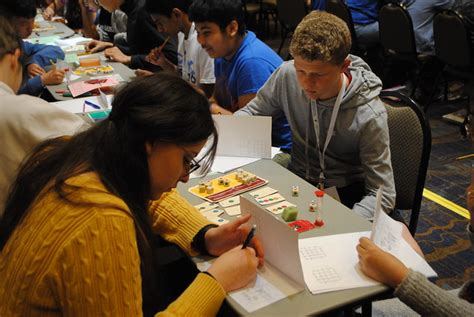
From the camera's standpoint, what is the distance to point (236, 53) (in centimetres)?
248

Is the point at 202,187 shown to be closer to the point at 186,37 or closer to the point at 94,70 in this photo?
the point at 186,37

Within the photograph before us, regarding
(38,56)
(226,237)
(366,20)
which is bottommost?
(366,20)

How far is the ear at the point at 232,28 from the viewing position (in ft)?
7.97

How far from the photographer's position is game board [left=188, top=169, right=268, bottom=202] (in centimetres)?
170

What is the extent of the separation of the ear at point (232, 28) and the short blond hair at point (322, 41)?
2.29 feet

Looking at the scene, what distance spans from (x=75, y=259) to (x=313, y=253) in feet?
2.20

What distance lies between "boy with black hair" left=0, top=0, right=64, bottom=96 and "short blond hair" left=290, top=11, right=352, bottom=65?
5.34 ft

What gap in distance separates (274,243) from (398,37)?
3.31m

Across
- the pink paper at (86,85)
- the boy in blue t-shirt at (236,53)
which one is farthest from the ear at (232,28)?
the pink paper at (86,85)

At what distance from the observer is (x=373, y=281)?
4.15 feet

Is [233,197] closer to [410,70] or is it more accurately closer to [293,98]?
[293,98]

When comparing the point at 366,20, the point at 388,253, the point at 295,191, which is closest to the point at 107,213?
the point at 388,253

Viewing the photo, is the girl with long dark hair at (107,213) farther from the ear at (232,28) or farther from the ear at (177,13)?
the ear at (177,13)

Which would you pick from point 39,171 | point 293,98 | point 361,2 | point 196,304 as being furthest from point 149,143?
point 361,2
